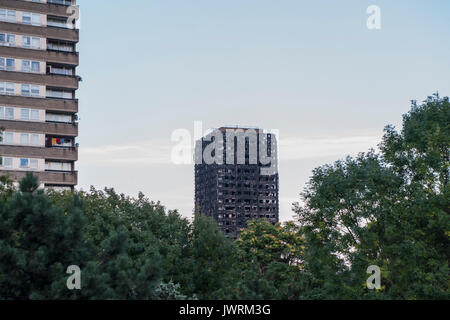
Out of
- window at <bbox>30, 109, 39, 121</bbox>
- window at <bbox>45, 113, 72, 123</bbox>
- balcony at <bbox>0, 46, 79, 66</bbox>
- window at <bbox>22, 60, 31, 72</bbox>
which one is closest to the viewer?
balcony at <bbox>0, 46, 79, 66</bbox>

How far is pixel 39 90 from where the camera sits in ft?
242

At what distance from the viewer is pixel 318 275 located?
42.9m

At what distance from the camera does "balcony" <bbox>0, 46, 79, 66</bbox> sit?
237 ft

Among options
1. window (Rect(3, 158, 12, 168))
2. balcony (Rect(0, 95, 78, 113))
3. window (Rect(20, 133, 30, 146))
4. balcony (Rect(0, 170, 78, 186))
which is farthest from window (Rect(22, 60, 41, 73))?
balcony (Rect(0, 170, 78, 186))

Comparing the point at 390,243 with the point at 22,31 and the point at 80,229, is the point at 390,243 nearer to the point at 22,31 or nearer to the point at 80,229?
the point at 80,229

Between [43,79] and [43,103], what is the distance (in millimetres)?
2896

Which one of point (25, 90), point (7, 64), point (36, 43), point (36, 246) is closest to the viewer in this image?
point (36, 246)

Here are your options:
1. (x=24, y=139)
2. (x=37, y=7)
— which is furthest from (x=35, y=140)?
(x=37, y=7)

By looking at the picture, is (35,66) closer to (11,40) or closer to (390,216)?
(11,40)

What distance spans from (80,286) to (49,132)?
5371 cm

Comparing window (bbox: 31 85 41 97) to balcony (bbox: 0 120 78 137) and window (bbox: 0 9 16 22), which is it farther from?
window (bbox: 0 9 16 22)

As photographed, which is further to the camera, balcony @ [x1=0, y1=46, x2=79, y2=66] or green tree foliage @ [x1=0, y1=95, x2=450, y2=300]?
balcony @ [x1=0, y1=46, x2=79, y2=66]
